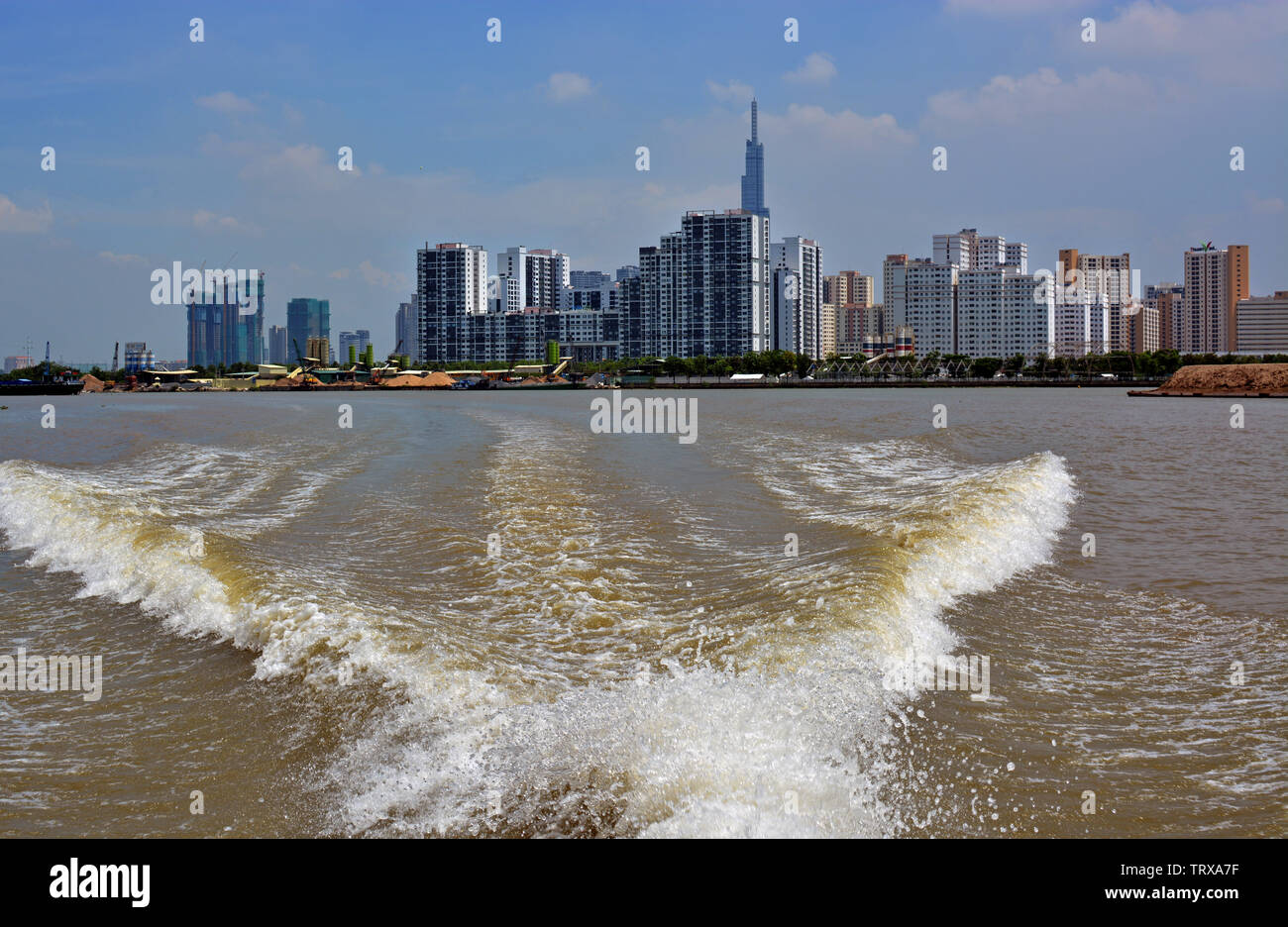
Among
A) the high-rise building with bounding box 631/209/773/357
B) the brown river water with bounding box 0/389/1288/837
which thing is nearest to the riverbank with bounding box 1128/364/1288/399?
the brown river water with bounding box 0/389/1288/837

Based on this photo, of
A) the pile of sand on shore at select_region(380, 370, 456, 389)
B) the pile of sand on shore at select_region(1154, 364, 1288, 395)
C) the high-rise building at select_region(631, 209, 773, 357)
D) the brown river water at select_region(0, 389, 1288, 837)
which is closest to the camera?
the brown river water at select_region(0, 389, 1288, 837)

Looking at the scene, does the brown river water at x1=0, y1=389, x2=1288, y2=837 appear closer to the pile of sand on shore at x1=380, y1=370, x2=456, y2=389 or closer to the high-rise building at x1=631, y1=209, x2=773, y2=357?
the pile of sand on shore at x1=380, y1=370, x2=456, y2=389

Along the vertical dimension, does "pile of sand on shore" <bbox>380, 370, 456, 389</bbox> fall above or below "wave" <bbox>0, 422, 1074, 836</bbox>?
above

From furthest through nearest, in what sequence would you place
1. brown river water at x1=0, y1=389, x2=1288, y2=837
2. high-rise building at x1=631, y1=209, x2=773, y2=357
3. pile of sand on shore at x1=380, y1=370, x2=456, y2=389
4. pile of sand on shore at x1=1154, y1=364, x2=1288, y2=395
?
1. high-rise building at x1=631, y1=209, x2=773, y2=357
2. pile of sand on shore at x1=380, y1=370, x2=456, y2=389
3. pile of sand on shore at x1=1154, y1=364, x2=1288, y2=395
4. brown river water at x1=0, y1=389, x2=1288, y2=837

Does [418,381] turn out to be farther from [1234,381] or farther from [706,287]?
[1234,381]

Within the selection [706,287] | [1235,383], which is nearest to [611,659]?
[1235,383]
